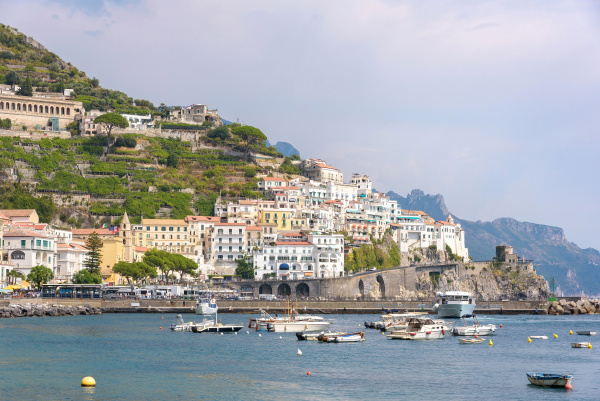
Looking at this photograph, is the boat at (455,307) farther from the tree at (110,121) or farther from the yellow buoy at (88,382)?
the tree at (110,121)

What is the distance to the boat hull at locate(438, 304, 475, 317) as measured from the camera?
3410 inches

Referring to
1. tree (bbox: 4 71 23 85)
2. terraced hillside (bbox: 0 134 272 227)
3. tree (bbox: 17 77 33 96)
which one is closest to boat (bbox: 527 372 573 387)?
terraced hillside (bbox: 0 134 272 227)

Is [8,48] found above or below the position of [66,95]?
above

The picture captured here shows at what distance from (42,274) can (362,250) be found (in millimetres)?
52275

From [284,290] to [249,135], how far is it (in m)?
35.5

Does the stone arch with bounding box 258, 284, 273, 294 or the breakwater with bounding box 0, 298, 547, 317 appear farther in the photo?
the stone arch with bounding box 258, 284, 273, 294

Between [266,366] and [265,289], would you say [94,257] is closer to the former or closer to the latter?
[265,289]

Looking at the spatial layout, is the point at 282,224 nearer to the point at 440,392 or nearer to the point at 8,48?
the point at 8,48

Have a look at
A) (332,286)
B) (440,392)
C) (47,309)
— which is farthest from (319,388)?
(332,286)

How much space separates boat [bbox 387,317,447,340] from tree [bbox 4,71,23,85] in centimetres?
10441

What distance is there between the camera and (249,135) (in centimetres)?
13738

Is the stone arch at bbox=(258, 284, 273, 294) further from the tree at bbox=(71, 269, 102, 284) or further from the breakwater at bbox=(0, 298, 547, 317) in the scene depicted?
the tree at bbox=(71, 269, 102, 284)

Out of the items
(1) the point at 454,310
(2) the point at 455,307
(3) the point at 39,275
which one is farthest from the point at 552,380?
(3) the point at 39,275

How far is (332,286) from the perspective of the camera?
4281 inches
